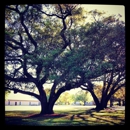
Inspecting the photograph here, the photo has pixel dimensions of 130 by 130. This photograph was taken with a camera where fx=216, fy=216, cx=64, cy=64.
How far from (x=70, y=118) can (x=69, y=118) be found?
24 millimetres

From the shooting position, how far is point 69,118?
521 centimetres

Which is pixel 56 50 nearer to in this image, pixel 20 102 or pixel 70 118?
pixel 20 102

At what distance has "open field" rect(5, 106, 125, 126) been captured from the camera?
5152mm

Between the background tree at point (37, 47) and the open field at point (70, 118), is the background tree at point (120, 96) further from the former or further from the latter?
the background tree at point (37, 47)

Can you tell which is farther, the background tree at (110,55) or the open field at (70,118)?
the background tree at (110,55)

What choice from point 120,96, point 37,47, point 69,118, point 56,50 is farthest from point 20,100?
point 120,96

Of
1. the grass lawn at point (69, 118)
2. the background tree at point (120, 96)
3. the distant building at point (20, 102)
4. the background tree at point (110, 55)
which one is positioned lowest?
the grass lawn at point (69, 118)

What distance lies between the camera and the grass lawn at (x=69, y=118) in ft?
16.9

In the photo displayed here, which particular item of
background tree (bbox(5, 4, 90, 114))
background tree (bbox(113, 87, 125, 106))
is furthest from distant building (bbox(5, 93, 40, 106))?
background tree (bbox(113, 87, 125, 106))

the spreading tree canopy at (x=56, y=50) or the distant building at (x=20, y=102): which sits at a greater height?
the spreading tree canopy at (x=56, y=50)

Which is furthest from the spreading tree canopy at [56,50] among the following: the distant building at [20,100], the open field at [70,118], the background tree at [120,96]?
the background tree at [120,96]

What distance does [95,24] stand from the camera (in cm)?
544

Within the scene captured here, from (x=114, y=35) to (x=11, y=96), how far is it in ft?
9.71

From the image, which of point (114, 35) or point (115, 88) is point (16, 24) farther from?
point (115, 88)
